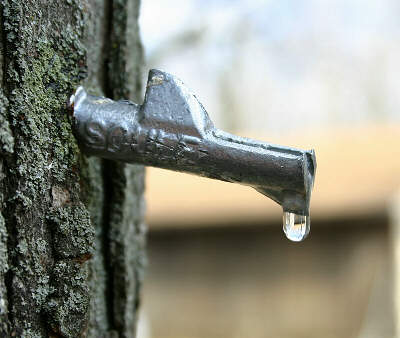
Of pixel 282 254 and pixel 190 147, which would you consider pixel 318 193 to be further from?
pixel 190 147

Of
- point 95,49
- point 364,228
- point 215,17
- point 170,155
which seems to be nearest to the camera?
point 170,155

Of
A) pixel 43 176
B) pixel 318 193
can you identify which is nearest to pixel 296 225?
pixel 43 176

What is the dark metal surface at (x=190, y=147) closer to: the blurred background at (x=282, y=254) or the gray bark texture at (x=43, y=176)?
the gray bark texture at (x=43, y=176)

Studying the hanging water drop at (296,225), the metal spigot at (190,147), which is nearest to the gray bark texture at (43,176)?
the metal spigot at (190,147)

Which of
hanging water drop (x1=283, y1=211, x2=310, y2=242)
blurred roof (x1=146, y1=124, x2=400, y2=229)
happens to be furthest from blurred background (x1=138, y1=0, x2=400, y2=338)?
hanging water drop (x1=283, y1=211, x2=310, y2=242)

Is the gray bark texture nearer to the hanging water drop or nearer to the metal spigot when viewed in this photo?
the metal spigot

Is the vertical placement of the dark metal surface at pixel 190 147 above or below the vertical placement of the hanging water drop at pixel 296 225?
above

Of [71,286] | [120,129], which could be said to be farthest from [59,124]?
[71,286]

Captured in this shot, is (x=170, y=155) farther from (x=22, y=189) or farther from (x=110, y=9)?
(x=110, y=9)
